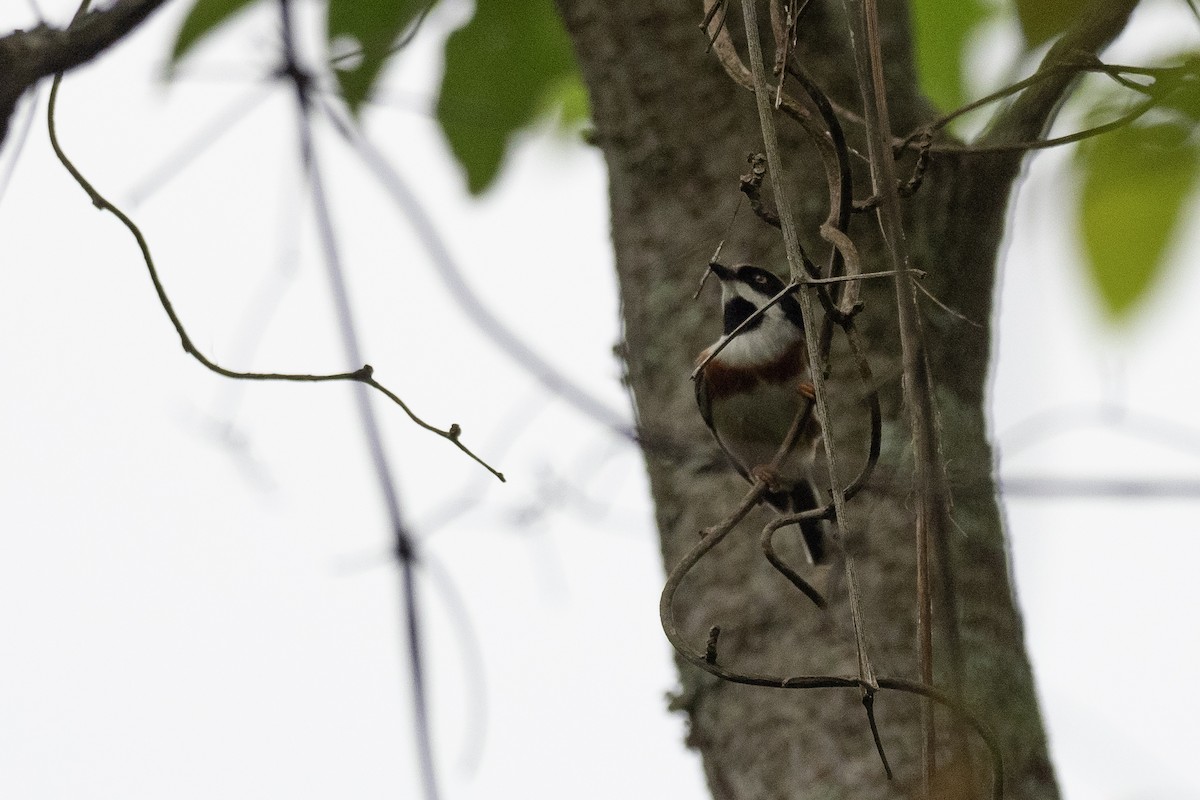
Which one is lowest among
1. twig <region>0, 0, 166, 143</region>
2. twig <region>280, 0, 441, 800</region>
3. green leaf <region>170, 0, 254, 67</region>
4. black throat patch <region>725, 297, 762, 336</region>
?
twig <region>280, 0, 441, 800</region>

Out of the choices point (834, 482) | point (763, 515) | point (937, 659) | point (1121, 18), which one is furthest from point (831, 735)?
point (1121, 18)

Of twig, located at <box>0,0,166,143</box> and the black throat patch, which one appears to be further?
the black throat patch

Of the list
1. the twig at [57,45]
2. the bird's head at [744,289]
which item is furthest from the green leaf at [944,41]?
the twig at [57,45]

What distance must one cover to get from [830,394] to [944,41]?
25.3 inches

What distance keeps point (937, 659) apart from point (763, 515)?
0.61 meters

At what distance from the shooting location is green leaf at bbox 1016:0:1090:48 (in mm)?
1188

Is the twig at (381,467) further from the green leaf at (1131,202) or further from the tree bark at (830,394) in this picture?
the tree bark at (830,394)

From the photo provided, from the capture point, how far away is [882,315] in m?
2.39

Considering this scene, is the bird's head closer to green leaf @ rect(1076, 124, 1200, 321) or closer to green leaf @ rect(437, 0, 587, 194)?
green leaf @ rect(437, 0, 587, 194)

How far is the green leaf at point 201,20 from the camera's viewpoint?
186 centimetres

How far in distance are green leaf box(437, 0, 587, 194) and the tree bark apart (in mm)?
243

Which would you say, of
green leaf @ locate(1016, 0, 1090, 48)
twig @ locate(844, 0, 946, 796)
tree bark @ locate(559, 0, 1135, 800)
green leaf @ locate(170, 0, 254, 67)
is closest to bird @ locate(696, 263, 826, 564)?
tree bark @ locate(559, 0, 1135, 800)

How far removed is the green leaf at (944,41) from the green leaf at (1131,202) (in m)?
1.04

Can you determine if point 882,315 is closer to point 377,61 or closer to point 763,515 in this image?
point 763,515
